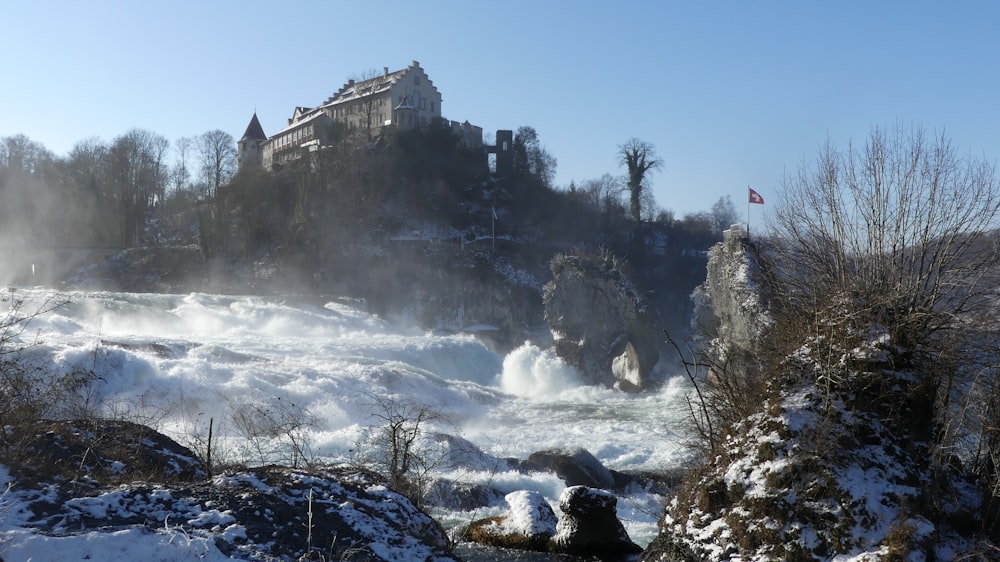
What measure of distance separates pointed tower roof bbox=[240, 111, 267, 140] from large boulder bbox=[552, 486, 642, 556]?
254 feet

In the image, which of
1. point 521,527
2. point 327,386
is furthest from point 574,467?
point 327,386

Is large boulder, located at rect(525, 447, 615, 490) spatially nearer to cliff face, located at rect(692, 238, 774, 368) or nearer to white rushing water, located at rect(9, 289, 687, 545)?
white rushing water, located at rect(9, 289, 687, 545)

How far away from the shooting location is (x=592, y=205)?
225ft

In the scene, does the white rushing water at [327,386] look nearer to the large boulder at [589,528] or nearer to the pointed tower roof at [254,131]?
the large boulder at [589,528]

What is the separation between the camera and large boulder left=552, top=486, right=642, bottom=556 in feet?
34.4

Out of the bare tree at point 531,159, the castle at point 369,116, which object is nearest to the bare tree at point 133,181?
the castle at point 369,116

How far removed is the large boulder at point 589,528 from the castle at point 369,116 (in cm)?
6184

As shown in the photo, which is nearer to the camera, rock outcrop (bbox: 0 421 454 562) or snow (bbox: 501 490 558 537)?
rock outcrop (bbox: 0 421 454 562)

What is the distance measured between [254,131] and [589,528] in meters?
78.3

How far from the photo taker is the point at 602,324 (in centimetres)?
3969

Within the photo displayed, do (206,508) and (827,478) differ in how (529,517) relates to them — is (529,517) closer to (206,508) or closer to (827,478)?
(827,478)

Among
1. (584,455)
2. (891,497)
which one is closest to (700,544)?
(891,497)

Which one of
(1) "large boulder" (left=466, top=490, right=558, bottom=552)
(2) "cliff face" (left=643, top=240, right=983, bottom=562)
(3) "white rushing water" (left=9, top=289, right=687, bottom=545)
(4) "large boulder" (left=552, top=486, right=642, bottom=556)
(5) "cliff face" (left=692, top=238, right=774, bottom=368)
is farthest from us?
(5) "cliff face" (left=692, top=238, right=774, bottom=368)

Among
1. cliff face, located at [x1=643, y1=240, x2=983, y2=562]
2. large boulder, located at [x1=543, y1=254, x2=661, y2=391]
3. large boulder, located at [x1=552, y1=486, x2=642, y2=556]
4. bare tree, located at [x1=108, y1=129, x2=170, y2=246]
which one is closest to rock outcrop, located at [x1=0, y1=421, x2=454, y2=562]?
cliff face, located at [x1=643, y1=240, x2=983, y2=562]
